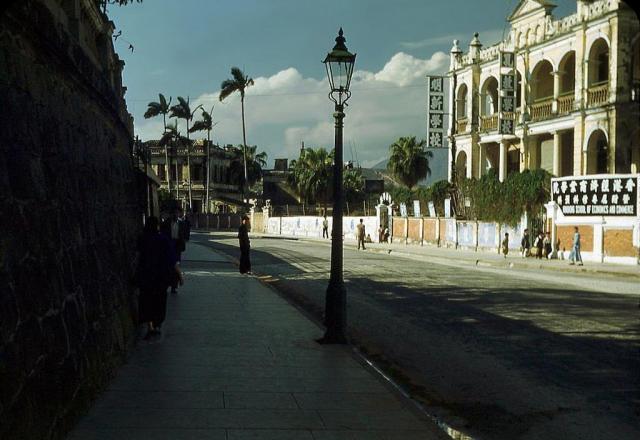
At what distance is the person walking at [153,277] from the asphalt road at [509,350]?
2892 millimetres

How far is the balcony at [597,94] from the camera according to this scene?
128 ft

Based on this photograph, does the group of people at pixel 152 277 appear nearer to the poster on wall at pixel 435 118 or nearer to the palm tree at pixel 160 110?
the poster on wall at pixel 435 118

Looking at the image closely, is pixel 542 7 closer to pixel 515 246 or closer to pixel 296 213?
pixel 515 246

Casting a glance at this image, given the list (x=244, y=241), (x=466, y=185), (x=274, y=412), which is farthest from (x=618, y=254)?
(x=274, y=412)

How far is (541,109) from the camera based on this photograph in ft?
146

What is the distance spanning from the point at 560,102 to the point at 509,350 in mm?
34869

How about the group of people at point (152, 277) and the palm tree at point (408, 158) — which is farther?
the palm tree at point (408, 158)

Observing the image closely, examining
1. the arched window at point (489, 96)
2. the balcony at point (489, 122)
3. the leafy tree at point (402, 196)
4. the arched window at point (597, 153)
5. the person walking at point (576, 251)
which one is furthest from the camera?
the leafy tree at point (402, 196)

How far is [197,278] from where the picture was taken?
2156cm

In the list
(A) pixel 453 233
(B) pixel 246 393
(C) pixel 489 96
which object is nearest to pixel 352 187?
(C) pixel 489 96

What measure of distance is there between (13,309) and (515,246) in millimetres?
36134

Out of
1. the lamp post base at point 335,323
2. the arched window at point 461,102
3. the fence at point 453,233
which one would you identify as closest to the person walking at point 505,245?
the fence at point 453,233

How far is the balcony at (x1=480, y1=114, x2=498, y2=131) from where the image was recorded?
48.2m

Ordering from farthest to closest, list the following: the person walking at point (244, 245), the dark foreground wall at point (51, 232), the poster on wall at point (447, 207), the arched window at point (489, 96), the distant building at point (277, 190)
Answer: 1. the distant building at point (277, 190)
2. the arched window at point (489, 96)
3. the poster on wall at point (447, 207)
4. the person walking at point (244, 245)
5. the dark foreground wall at point (51, 232)
